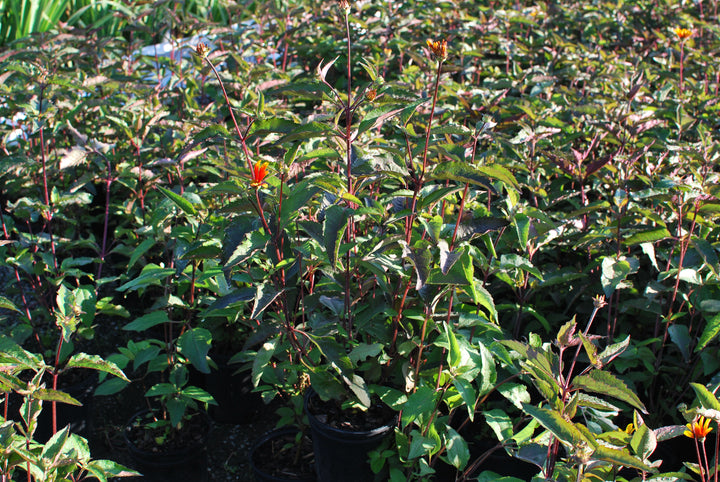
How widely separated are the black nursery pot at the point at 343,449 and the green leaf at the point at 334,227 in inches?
21.2

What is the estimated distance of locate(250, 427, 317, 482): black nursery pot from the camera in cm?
199

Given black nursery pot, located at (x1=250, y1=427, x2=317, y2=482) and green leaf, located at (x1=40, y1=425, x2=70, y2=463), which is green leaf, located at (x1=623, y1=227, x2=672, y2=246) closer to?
black nursery pot, located at (x1=250, y1=427, x2=317, y2=482)

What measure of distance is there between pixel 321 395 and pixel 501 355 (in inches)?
19.8

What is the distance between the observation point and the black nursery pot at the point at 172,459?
2.02 metres

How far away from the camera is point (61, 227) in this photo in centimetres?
292

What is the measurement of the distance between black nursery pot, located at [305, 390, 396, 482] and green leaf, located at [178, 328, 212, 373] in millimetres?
357

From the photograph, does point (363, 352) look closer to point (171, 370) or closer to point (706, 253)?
point (171, 370)

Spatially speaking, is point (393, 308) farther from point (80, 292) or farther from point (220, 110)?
point (220, 110)

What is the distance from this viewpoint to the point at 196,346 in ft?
6.40

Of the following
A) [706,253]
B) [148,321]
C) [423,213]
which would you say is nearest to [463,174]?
[423,213]

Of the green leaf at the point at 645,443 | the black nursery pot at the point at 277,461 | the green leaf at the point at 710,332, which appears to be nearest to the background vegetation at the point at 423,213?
the green leaf at the point at 710,332

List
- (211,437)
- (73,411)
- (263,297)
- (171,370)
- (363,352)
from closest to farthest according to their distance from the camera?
(263,297) < (363,352) < (171,370) < (73,411) < (211,437)

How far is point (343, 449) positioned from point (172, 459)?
670 millimetres

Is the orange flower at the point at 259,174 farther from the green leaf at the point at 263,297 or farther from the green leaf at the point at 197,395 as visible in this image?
the green leaf at the point at 197,395
